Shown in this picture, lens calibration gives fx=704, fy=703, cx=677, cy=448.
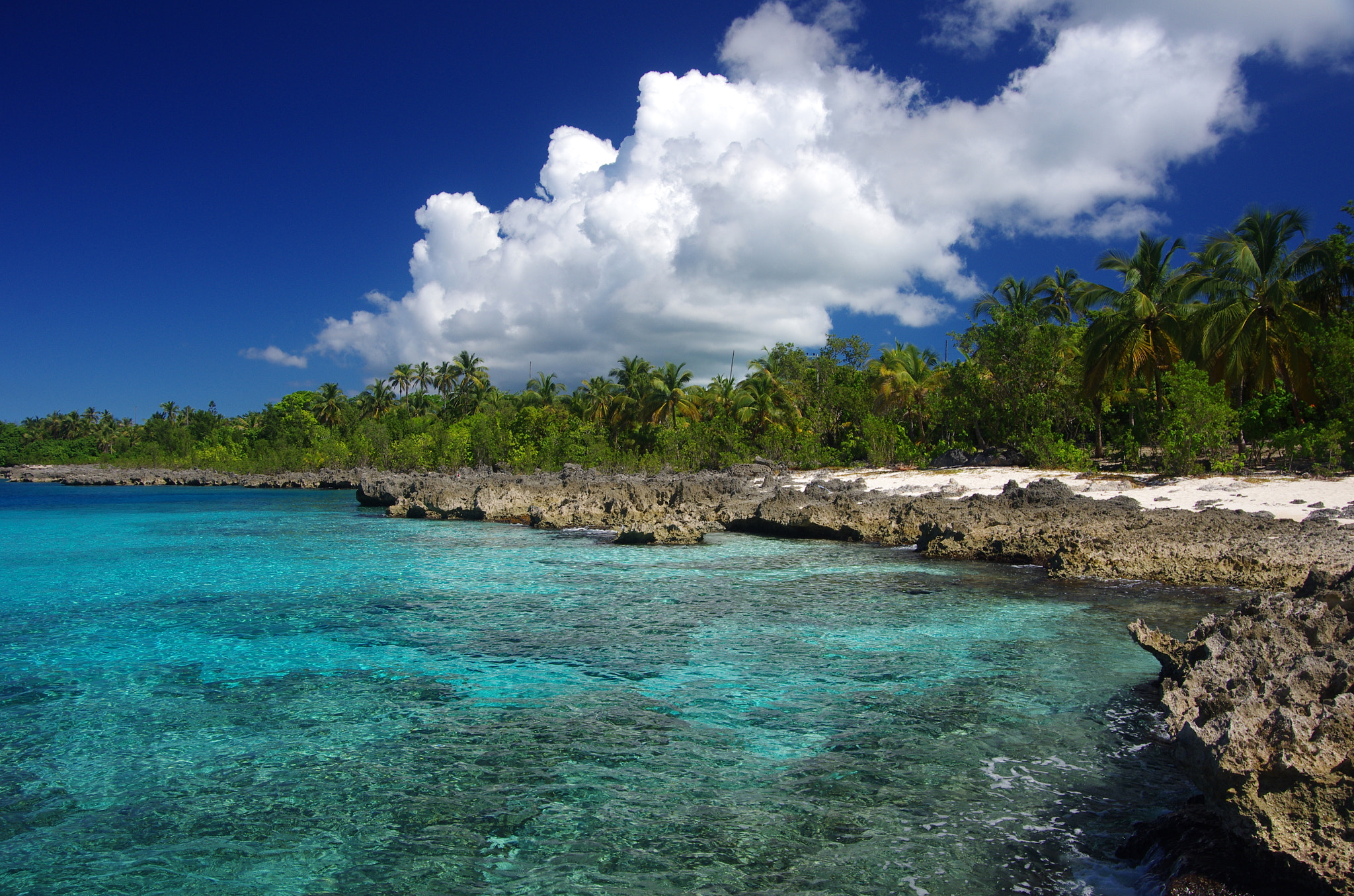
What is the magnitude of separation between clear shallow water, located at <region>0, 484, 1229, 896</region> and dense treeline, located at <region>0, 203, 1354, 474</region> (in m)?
14.8

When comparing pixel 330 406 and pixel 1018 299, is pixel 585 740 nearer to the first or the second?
pixel 1018 299

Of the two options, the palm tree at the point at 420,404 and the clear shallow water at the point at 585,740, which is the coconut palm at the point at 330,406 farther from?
the clear shallow water at the point at 585,740

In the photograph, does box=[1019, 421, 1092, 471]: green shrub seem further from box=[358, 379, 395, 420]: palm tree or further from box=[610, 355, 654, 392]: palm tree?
box=[358, 379, 395, 420]: palm tree

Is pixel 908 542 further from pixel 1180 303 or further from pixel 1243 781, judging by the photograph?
pixel 1180 303

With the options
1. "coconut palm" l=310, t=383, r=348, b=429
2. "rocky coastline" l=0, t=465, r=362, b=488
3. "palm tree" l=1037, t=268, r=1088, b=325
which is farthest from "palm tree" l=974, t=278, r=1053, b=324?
"coconut palm" l=310, t=383, r=348, b=429

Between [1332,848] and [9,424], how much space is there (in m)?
162

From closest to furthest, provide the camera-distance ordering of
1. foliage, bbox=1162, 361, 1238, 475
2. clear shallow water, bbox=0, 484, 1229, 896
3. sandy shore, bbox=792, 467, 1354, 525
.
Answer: clear shallow water, bbox=0, 484, 1229, 896, sandy shore, bbox=792, 467, 1354, 525, foliage, bbox=1162, 361, 1238, 475

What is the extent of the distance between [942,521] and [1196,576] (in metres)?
5.36

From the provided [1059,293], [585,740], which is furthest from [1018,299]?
[585,740]

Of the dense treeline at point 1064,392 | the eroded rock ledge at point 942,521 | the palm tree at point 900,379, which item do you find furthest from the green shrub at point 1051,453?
the palm tree at point 900,379

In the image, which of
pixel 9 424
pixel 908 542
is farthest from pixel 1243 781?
pixel 9 424

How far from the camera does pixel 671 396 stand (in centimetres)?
4872

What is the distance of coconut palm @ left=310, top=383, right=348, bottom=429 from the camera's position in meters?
80.2

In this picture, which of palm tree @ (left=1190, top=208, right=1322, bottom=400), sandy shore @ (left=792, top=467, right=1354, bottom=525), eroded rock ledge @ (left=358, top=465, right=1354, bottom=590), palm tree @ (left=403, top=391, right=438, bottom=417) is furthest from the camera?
palm tree @ (left=403, top=391, right=438, bottom=417)
